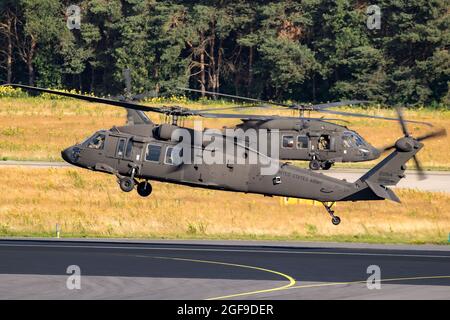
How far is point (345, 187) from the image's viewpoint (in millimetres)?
44625

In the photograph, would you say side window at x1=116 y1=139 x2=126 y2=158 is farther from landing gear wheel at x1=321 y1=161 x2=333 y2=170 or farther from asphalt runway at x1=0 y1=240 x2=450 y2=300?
landing gear wheel at x1=321 y1=161 x2=333 y2=170

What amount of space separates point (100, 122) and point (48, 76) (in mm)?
23364

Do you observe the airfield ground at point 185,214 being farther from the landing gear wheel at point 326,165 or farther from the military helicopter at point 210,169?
the military helicopter at point 210,169

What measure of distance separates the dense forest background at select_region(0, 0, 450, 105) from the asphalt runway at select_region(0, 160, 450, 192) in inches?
1314

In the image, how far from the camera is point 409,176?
82.2m

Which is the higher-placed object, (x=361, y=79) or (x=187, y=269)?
(x=361, y=79)

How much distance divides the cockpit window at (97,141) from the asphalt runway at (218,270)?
4.57 meters

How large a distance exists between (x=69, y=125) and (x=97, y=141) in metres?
58.9

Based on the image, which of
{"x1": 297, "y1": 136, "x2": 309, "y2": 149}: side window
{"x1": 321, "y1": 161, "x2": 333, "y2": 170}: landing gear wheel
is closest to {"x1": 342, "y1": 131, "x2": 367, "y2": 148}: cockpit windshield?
{"x1": 321, "y1": 161, "x2": 333, "y2": 170}: landing gear wheel

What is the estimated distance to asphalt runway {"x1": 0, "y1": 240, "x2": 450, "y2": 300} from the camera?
37750mm

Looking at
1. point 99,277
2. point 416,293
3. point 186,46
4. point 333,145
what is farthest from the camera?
point 186,46
